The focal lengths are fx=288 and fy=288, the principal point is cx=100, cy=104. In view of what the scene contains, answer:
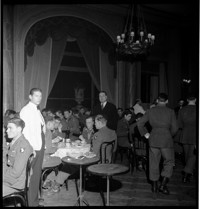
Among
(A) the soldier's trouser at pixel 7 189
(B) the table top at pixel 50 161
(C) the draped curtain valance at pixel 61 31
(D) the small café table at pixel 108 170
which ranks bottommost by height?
(A) the soldier's trouser at pixel 7 189

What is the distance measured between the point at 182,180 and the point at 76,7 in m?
5.29

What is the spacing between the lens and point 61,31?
7.66m

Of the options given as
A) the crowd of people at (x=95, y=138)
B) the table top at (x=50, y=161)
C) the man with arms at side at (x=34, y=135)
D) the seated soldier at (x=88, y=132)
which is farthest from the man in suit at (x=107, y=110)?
the man with arms at side at (x=34, y=135)

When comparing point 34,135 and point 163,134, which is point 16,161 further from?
point 163,134

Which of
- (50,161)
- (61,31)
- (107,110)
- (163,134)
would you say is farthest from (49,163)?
(61,31)

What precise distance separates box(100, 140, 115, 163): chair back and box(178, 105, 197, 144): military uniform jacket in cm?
144

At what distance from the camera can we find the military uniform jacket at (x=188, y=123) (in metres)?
4.86

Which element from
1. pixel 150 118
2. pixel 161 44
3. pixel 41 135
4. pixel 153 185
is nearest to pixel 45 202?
pixel 41 135

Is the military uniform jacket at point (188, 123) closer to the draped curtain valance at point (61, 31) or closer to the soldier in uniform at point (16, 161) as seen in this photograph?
the soldier in uniform at point (16, 161)

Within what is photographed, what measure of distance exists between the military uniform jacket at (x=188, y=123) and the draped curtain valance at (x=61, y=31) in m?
4.06

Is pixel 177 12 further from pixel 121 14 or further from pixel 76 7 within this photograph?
pixel 76 7

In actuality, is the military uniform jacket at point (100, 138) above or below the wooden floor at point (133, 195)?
above

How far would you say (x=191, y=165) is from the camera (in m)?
4.78

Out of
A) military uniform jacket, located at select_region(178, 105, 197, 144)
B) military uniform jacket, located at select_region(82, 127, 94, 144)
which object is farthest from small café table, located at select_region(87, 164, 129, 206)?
military uniform jacket, located at select_region(178, 105, 197, 144)
